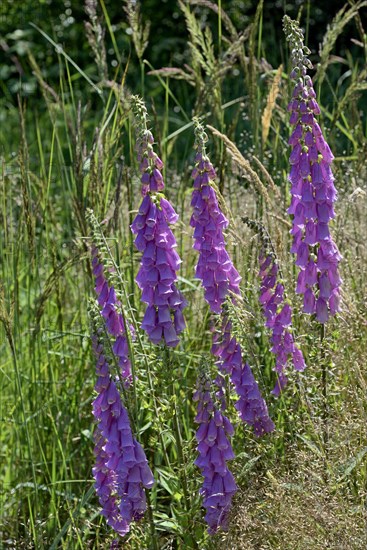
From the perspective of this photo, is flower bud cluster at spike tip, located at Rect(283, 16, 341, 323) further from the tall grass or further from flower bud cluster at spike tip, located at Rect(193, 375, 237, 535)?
flower bud cluster at spike tip, located at Rect(193, 375, 237, 535)

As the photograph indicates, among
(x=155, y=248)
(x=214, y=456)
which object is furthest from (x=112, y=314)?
(x=214, y=456)

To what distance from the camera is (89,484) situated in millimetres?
3234

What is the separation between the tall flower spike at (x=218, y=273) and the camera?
2533 mm

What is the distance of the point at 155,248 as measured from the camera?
8.11 feet

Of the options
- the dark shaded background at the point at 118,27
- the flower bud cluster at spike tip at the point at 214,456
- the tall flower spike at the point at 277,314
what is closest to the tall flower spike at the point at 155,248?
the flower bud cluster at spike tip at the point at 214,456

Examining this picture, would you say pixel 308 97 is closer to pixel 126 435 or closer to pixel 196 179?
pixel 196 179

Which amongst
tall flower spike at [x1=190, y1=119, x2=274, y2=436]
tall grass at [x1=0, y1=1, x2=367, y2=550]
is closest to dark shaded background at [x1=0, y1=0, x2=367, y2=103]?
tall grass at [x1=0, y1=1, x2=367, y2=550]

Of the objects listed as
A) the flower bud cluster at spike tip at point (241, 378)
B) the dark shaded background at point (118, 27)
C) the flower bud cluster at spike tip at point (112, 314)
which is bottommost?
the flower bud cluster at spike tip at point (241, 378)

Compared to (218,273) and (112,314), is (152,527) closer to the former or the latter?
(112,314)

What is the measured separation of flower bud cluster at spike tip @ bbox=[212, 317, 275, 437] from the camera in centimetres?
261

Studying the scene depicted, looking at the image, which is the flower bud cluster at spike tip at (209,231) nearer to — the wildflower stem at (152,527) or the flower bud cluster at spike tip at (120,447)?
the flower bud cluster at spike tip at (120,447)

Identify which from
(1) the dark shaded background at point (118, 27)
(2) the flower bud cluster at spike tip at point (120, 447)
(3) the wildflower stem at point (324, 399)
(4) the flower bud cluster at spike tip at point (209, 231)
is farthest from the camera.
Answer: (1) the dark shaded background at point (118, 27)

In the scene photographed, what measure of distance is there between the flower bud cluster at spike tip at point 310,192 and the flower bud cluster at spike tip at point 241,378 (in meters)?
0.24

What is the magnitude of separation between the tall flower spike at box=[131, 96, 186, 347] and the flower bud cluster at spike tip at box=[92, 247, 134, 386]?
0.30ft
